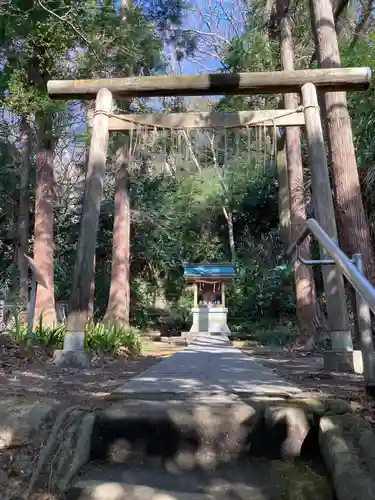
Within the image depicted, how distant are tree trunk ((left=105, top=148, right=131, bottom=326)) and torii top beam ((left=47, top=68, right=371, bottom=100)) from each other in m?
7.14

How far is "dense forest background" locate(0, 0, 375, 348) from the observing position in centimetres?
802

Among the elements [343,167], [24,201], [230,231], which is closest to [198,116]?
[343,167]

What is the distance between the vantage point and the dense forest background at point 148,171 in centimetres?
802

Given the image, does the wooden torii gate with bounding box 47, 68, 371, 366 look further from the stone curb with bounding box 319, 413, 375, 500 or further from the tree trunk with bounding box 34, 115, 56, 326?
the tree trunk with bounding box 34, 115, 56, 326

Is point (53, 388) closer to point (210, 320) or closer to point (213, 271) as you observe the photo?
point (210, 320)

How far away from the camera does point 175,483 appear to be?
1.93m

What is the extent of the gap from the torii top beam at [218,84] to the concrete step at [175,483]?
13.6 feet

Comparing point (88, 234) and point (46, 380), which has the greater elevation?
point (88, 234)

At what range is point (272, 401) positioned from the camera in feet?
7.89

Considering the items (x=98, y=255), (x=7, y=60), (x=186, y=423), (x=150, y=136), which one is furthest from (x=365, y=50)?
(x=98, y=255)

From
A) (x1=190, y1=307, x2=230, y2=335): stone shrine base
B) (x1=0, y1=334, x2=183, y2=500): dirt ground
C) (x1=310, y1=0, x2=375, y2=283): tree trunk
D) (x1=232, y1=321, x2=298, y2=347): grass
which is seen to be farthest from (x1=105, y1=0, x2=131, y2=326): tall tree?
(x1=310, y1=0, x2=375, y2=283): tree trunk

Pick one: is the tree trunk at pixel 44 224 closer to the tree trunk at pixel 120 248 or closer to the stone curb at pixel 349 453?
the tree trunk at pixel 120 248

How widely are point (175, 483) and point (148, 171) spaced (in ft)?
49.1

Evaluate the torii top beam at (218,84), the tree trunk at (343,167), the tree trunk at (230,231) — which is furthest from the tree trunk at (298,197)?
the tree trunk at (230,231)
